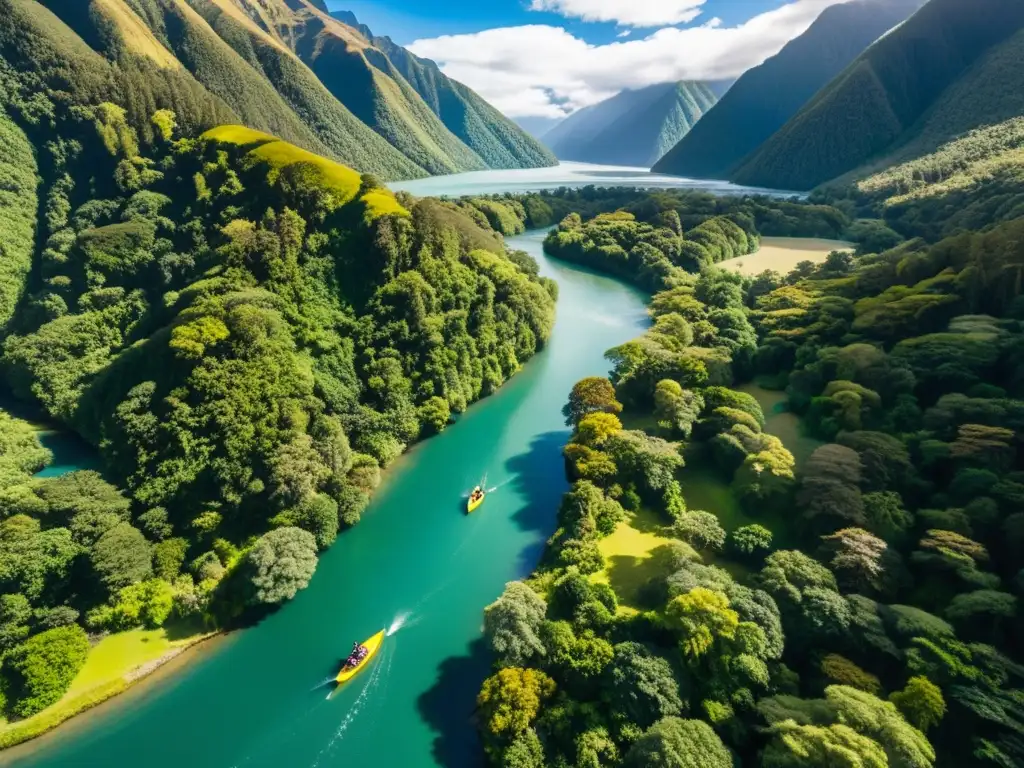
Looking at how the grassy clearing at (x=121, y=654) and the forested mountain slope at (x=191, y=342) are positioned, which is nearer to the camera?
the grassy clearing at (x=121, y=654)

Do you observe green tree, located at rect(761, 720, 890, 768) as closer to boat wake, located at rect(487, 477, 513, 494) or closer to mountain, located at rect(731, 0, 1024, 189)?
boat wake, located at rect(487, 477, 513, 494)

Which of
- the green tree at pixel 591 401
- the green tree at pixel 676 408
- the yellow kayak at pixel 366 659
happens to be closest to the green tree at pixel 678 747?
the yellow kayak at pixel 366 659

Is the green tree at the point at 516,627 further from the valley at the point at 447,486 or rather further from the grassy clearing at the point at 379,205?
the grassy clearing at the point at 379,205

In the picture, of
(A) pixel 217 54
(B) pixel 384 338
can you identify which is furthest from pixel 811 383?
(A) pixel 217 54

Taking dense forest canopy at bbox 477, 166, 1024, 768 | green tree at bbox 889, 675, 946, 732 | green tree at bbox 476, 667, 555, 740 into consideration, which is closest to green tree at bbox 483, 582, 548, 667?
dense forest canopy at bbox 477, 166, 1024, 768

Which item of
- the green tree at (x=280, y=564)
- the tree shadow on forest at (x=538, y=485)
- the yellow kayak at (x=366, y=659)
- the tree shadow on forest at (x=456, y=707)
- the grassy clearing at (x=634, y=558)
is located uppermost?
the green tree at (x=280, y=564)

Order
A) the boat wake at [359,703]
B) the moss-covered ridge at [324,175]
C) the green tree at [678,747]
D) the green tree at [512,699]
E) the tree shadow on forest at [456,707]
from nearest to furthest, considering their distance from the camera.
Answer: the green tree at [678,747]
the green tree at [512,699]
the tree shadow on forest at [456,707]
the boat wake at [359,703]
the moss-covered ridge at [324,175]
